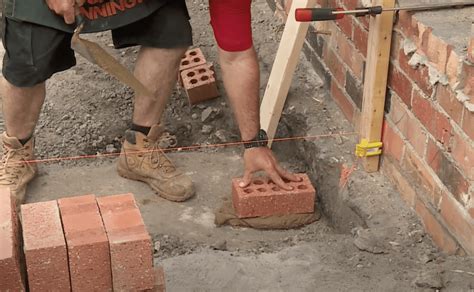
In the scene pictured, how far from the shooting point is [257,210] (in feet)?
11.9

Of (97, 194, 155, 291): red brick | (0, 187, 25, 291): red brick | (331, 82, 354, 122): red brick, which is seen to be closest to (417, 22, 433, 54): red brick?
(331, 82, 354, 122): red brick

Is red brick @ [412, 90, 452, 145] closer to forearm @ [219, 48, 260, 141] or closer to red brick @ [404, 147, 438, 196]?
red brick @ [404, 147, 438, 196]

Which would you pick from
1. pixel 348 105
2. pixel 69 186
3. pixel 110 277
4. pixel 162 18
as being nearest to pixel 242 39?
pixel 162 18

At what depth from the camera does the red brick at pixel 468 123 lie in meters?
2.75

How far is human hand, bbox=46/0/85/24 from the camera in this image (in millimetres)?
3215

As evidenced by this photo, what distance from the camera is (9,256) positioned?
6.40 ft

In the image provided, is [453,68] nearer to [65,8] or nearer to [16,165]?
[65,8]

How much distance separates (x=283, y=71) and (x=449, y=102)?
44.6 inches

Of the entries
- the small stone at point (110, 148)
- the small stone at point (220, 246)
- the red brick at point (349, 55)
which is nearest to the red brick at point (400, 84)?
the red brick at point (349, 55)

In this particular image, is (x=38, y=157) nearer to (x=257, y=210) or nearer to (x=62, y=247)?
(x=257, y=210)

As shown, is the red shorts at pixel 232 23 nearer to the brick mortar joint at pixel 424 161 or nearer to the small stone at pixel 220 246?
the brick mortar joint at pixel 424 161

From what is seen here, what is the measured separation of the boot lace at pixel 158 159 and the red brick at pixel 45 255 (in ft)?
5.96

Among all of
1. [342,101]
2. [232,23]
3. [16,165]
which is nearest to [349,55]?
[342,101]

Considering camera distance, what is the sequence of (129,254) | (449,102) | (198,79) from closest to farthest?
(129,254) < (449,102) < (198,79)
